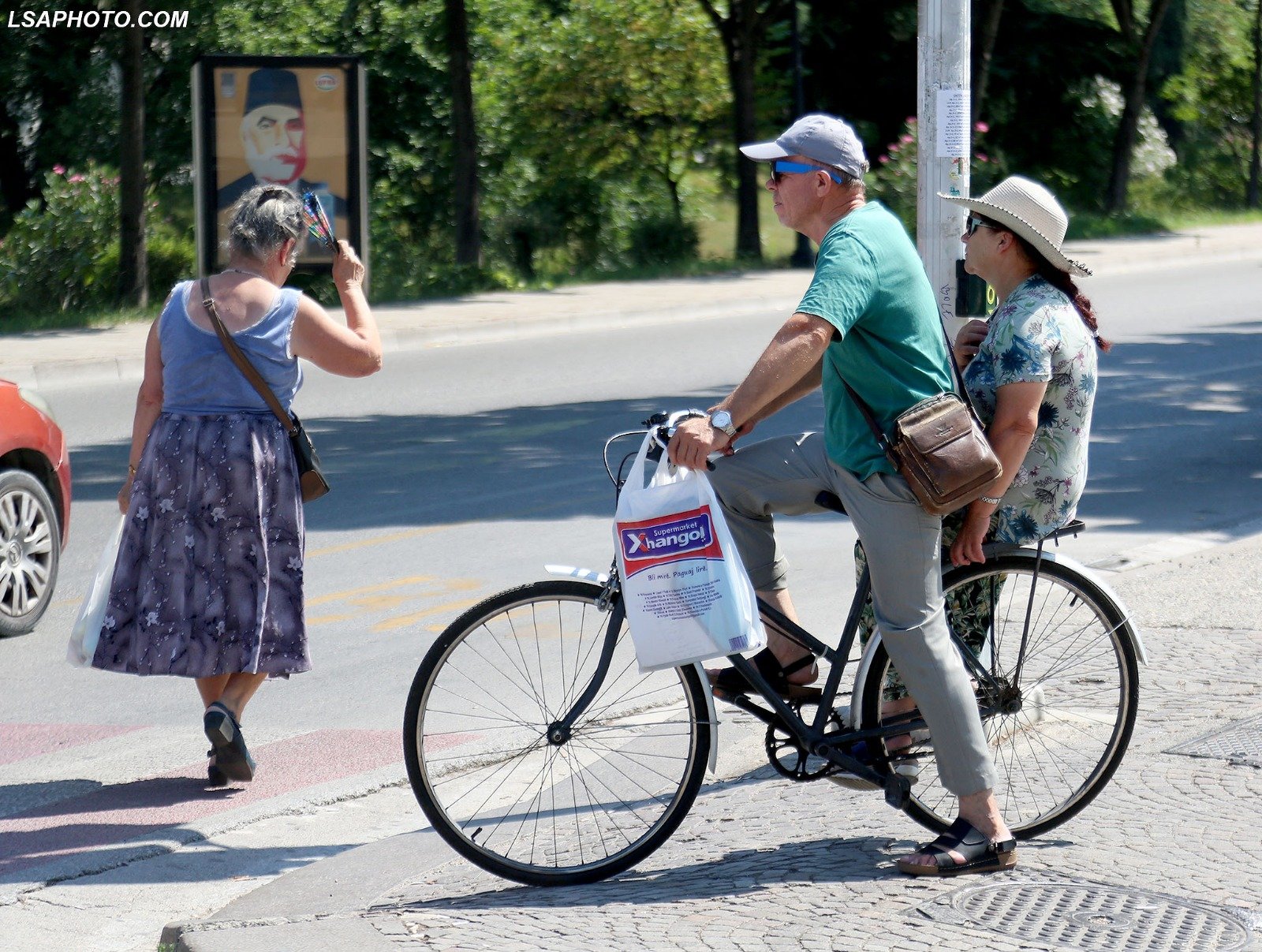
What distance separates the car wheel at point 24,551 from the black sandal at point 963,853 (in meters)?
4.34

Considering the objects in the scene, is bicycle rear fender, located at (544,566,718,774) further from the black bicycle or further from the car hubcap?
the car hubcap

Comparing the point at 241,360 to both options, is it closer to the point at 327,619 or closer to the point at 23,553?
the point at 327,619

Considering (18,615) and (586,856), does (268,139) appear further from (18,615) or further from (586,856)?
(586,856)

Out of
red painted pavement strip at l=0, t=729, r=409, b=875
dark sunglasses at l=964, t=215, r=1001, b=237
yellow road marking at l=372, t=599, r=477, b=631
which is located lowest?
red painted pavement strip at l=0, t=729, r=409, b=875

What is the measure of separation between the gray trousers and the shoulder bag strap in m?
1.51

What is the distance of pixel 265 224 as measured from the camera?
507 centimetres

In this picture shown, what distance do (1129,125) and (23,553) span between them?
111ft

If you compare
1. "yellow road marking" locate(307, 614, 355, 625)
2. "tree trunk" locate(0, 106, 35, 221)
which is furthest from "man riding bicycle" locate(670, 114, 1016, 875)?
"tree trunk" locate(0, 106, 35, 221)

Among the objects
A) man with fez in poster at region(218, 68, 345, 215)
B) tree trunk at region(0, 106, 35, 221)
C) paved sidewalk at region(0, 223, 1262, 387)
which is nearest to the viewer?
paved sidewalk at region(0, 223, 1262, 387)

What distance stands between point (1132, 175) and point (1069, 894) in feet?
141

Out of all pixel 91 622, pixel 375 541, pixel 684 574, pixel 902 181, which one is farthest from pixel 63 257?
pixel 684 574

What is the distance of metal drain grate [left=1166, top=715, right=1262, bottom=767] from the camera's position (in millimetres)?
5078

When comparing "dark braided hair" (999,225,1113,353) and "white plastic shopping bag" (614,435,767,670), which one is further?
"dark braided hair" (999,225,1113,353)

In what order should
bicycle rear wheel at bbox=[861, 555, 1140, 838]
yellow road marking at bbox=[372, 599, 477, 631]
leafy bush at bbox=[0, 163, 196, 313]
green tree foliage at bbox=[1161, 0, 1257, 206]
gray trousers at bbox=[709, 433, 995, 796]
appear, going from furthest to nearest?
1. green tree foliage at bbox=[1161, 0, 1257, 206]
2. leafy bush at bbox=[0, 163, 196, 313]
3. yellow road marking at bbox=[372, 599, 477, 631]
4. bicycle rear wheel at bbox=[861, 555, 1140, 838]
5. gray trousers at bbox=[709, 433, 995, 796]
